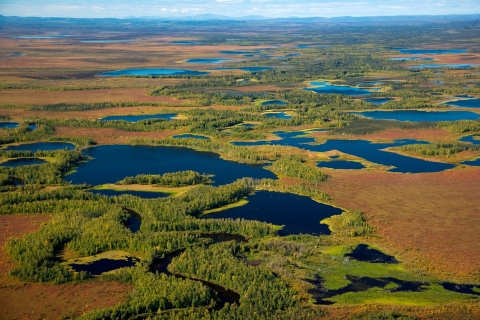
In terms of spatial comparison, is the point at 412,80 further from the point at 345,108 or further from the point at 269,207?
the point at 269,207

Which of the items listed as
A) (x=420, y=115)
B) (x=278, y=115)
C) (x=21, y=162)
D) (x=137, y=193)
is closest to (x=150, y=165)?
(x=137, y=193)

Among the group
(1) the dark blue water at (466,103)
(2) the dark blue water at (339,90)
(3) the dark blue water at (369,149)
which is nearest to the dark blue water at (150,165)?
(3) the dark blue water at (369,149)

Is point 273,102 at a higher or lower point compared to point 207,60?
lower

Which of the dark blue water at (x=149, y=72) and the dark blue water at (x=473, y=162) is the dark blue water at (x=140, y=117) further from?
the dark blue water at (x=149, y=72)

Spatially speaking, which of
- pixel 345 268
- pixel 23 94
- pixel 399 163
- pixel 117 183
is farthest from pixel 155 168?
pixel 23 94

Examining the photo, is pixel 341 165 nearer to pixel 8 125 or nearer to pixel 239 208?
pixel 239 208

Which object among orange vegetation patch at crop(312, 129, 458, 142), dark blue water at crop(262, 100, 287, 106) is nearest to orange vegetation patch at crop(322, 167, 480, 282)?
orange vegetation patch at crop(312, 129, 458, 142)

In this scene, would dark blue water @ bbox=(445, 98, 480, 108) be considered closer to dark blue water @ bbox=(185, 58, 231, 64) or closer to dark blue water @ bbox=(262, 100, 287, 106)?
dark blue water @ bbox=(262, 100, 287, 106)

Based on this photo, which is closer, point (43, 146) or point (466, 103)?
point (43, 146)

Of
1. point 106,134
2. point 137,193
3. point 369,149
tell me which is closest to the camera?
point 137,193
